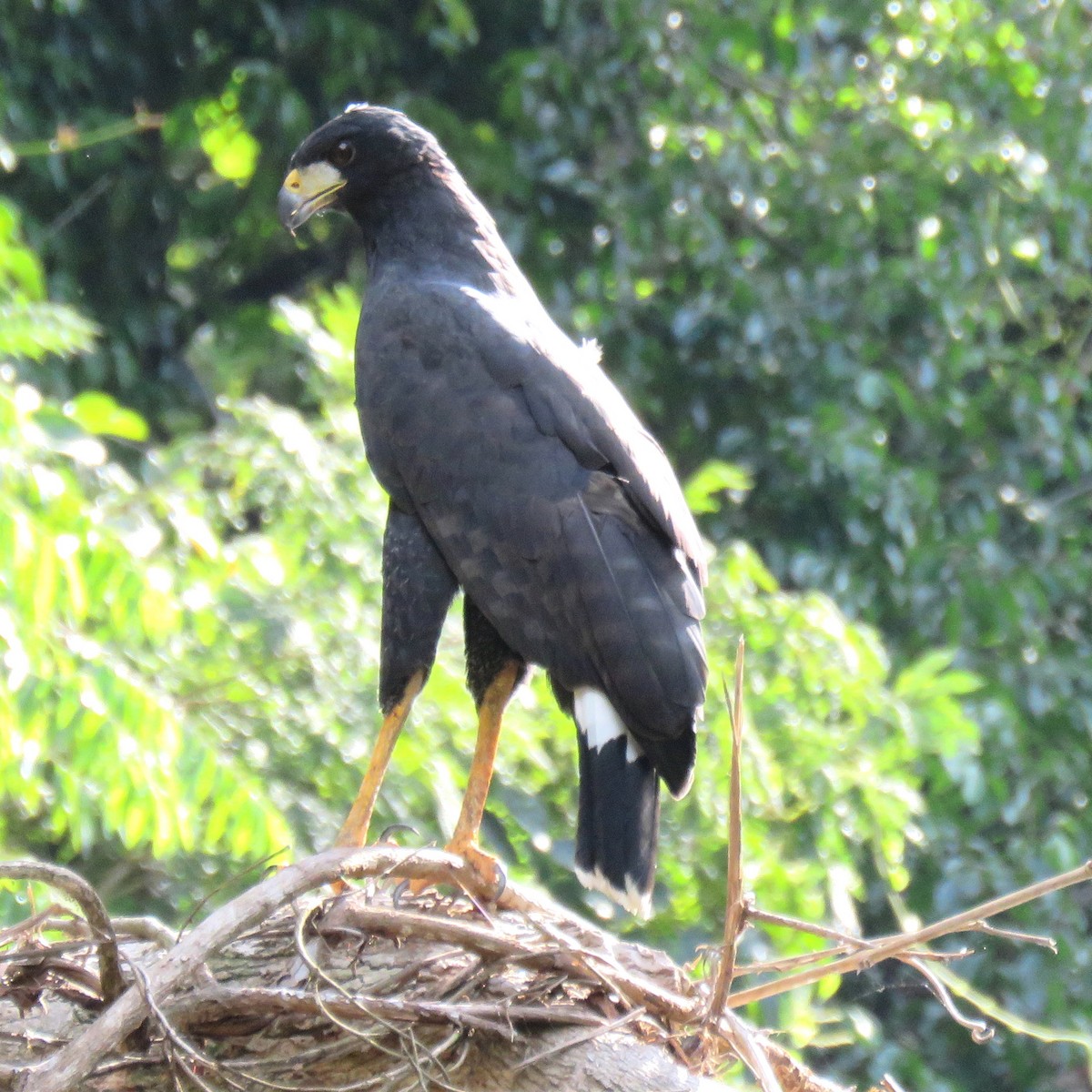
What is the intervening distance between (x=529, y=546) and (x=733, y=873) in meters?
1.08

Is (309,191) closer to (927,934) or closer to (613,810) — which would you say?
(613,810)

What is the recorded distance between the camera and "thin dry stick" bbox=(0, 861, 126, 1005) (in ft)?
7.41

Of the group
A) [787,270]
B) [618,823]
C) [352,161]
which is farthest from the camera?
[787,270]

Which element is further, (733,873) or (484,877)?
(484,877)

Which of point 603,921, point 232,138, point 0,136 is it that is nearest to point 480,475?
point 603,921

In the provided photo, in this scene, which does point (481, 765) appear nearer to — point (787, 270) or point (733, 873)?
point (733, 873)

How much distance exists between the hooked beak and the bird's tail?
1.37 m

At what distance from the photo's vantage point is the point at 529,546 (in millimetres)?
3252

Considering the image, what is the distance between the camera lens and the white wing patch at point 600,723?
119 inches

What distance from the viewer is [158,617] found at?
12.0 ft

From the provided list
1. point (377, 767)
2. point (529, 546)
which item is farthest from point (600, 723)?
point (377, 767)

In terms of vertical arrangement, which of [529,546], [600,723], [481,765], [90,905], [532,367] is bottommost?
[481,765]

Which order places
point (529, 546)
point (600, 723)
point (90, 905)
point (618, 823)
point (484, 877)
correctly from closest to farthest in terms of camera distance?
point (90, 905) < point (484, 877) < point (618, 823) < point (600, 723) < point (529, 546)

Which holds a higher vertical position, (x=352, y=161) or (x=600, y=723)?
(x=352, y=161)
